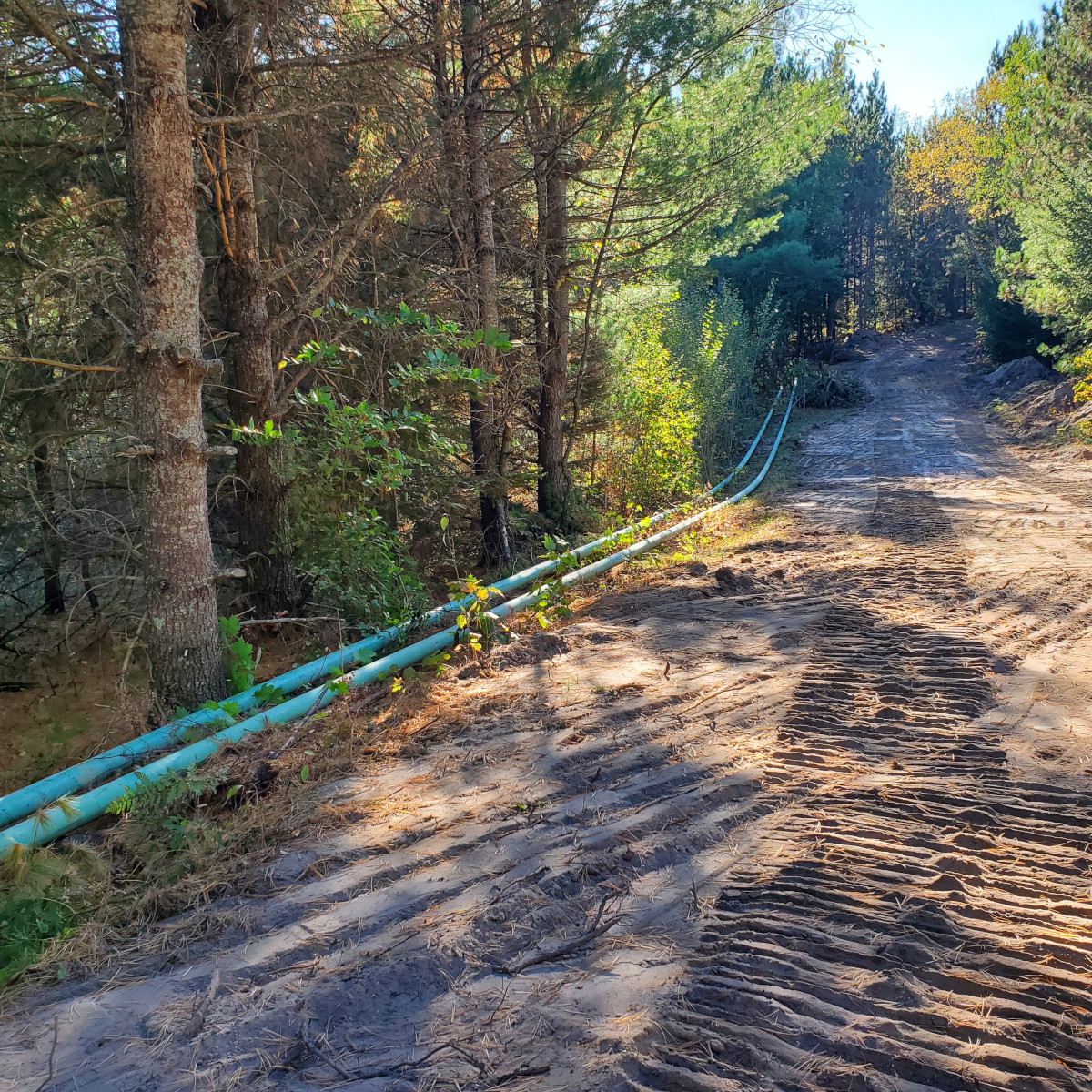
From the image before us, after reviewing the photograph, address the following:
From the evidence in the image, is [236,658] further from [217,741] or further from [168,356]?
[168,356]

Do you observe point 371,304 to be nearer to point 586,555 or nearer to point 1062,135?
point 586,555

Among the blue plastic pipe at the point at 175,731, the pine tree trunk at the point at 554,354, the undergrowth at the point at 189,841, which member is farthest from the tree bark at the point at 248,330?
the pine tree trunk at the point at 554,354

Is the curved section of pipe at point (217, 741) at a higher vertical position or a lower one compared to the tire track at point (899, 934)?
higher

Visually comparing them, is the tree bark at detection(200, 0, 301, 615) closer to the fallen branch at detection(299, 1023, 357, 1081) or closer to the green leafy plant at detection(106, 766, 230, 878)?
the green leafy plant at detection(106, 766, 230, 878)

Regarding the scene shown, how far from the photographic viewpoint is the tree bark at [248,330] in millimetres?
5465

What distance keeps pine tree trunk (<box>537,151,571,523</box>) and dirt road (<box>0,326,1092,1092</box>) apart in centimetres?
556

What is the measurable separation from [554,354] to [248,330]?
4863 mm

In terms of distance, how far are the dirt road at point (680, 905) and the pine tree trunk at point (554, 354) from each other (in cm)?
556

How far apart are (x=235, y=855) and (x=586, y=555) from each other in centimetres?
533

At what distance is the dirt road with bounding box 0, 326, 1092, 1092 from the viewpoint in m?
2.06

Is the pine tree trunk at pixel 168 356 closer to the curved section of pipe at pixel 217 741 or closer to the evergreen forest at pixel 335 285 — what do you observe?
the evergreen forest at pixel 335 285

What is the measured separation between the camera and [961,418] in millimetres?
19766

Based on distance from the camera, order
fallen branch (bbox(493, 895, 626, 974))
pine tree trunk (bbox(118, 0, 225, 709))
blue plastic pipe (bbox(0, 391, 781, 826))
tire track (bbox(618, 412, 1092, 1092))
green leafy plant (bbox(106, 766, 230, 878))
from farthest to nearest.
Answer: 1. pine tree trunk (bbox(118, 0, 225, 709))
2. blue plastic pipe (bbox(0, 391, 781, 826))
3. green leafy plant (bbox(106, 766, 230, 878))
4. fallen branch (bbox(493, 895, 626, 974))
5. tire track (bbox(618, 412, 1092, 1092))

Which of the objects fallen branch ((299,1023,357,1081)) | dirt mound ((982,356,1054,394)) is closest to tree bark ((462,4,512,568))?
fallen branch ((299,1023,357,1081))
